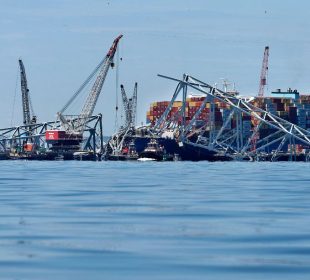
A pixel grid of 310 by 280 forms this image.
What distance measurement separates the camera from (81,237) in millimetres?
24453

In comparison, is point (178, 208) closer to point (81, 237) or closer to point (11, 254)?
point (81, 237)

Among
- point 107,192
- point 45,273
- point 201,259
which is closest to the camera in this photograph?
point 45,273

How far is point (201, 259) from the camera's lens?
2091 cm

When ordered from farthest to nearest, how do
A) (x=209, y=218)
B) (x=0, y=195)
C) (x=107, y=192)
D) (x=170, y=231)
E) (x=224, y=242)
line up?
(x=107, y=192), (x=0, y=195), (x=209, y=218), (x=170, y=231), (x=224, y=242)

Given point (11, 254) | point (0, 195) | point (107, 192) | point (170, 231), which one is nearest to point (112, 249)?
point (11, 254)

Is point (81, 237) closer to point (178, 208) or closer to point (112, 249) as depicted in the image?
point (112, 249)

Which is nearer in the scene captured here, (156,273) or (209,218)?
(156,273)

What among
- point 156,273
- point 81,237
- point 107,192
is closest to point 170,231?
point 81,237

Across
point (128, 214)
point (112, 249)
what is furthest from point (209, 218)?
point (112, 249)

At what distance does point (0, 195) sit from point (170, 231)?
17.9 m

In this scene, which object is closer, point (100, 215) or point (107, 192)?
point (100, 215)

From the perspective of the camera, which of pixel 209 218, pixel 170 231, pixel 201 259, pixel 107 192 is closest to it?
pixel 201 259

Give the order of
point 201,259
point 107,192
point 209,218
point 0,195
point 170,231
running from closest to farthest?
1. point 201,259
2. point 170,231
3. point 209,218
4. point 0,195
5. point 107,192

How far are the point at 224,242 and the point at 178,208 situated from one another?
37.8ft
